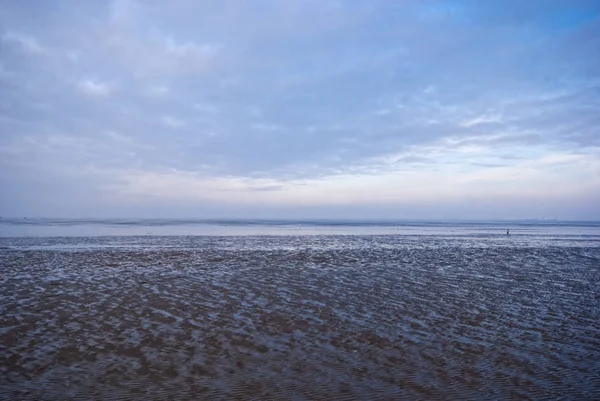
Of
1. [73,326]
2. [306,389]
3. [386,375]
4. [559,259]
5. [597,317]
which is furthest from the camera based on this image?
[559,259]

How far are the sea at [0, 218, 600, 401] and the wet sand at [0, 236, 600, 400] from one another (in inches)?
1.9

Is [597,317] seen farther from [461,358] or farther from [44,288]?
[44,288]

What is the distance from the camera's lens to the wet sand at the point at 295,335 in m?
8.08

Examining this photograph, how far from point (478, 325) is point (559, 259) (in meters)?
24.2

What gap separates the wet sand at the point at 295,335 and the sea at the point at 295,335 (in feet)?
0.16

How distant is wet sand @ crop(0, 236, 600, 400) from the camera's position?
808 cm

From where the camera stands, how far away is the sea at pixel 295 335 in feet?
26.4

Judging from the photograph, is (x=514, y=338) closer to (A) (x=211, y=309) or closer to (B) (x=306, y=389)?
(B) (x=306, y=389)

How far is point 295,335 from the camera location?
1159cm

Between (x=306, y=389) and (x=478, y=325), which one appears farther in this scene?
(x=478, y=325)

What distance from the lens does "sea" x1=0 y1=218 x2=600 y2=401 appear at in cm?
805

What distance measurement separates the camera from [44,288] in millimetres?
17922

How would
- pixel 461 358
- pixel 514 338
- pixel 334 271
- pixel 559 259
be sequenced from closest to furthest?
pixel 461 358
pixel 514 338
pixel 334 271
pixel 559 259

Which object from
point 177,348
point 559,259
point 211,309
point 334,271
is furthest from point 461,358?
point 559,259
